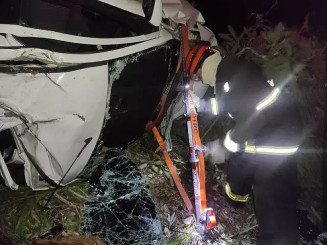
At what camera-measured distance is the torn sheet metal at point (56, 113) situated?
267cm

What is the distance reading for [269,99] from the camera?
2.84 meters

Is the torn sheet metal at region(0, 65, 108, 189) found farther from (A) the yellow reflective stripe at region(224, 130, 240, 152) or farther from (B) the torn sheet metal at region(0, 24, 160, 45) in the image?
(A) the yellow reflective stripe at region(224, 130, 240, 152)

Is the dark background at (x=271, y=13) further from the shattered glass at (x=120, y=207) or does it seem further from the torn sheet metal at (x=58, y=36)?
the torn sheet metal at (x=58, y=36)

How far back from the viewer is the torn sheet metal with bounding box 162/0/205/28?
3715 mm

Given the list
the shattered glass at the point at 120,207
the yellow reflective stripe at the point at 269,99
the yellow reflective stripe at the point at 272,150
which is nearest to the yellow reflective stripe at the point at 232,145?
the yellow reflective stripe at the point at 272,150

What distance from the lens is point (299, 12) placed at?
5.96m

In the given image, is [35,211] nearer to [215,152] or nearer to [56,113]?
[56,113]

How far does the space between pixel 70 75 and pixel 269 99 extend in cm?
162

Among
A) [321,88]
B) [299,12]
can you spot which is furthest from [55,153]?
[299,12]

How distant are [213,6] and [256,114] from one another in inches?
210

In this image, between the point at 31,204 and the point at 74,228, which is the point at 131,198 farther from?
the point at 31,204

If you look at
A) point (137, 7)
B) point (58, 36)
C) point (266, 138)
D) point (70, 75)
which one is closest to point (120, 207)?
point (70, 75)

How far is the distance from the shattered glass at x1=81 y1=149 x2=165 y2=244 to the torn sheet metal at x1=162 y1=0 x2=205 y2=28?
67.4 inches

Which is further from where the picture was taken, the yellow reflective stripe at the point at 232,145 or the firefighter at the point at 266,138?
the yellow reflective stripe at the point at 232,145
